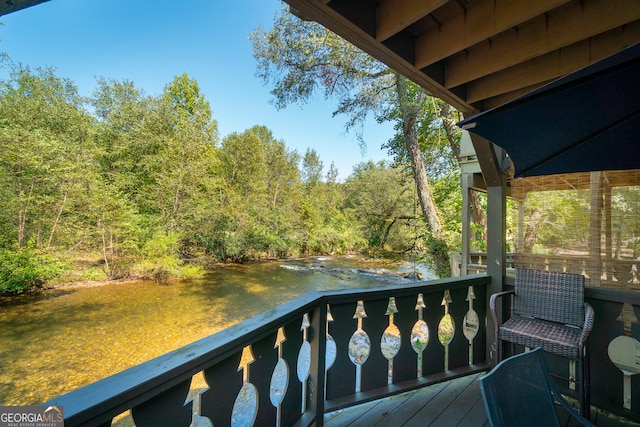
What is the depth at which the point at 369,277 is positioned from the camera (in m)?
11.3

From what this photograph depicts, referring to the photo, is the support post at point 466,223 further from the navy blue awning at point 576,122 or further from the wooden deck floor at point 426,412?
the navy blue awning at point 576,122

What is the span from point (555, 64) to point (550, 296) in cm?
155

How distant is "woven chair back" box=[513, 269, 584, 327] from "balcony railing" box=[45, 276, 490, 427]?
0.28 metres

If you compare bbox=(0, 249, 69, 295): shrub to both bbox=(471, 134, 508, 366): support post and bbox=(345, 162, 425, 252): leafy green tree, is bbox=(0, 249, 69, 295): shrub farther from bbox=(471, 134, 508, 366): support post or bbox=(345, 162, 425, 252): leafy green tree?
bbox=(471, 134, 508, 366): support post

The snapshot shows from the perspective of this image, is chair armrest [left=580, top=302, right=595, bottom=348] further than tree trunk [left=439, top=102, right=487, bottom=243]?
No

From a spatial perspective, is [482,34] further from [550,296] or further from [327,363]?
[327,363]

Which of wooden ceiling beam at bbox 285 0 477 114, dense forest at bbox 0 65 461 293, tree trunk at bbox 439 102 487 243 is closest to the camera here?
wooden ceiling beam at bbox 285 0 477 114

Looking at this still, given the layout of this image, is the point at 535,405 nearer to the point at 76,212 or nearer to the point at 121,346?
the point at 121,346

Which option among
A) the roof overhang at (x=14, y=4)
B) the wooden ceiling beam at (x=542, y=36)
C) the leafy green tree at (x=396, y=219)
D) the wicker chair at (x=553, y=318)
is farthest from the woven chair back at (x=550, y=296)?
the leafy green tree at (x=396, y=219)

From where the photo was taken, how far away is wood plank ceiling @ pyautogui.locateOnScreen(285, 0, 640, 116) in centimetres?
130

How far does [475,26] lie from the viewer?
4.87 ft

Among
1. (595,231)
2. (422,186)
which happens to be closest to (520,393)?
(595,231)

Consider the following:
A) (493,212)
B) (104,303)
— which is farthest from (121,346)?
(493,212)

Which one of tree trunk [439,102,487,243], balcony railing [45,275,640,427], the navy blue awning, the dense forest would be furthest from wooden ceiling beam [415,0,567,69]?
the dense forest
